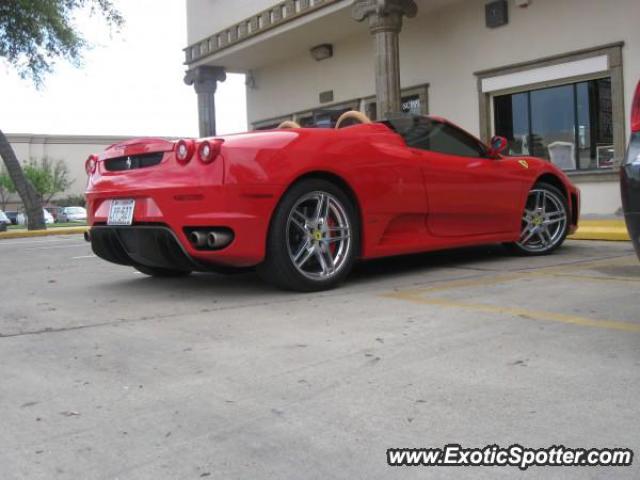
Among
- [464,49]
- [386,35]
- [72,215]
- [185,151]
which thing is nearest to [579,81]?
[464,49]

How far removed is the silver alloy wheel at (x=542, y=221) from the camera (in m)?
6.61

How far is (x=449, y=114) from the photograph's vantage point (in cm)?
1498

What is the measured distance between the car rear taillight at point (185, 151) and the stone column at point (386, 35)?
8.97 m

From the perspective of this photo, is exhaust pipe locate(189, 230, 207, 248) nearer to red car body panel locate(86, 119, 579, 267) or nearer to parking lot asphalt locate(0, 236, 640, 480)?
red car body panel locate(86, 119, 579, 267)

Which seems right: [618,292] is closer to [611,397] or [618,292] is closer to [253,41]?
[611,397]

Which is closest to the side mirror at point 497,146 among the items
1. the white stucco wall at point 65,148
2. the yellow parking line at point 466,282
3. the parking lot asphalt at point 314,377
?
the yellow parking line at point 466,282

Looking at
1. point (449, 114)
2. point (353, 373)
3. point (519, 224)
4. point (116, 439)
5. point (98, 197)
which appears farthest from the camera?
point (449, 114)

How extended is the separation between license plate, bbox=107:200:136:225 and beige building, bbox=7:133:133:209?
5962 cm

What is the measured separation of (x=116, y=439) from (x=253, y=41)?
16765mm

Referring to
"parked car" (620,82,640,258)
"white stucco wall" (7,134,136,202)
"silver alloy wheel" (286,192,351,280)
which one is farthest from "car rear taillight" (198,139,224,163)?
"white stucco wall" (7,134,136,202)

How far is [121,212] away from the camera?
16.3ft

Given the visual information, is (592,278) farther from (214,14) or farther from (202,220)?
(214,14)

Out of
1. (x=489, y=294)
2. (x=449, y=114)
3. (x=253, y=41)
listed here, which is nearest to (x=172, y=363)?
(x=489, y=294)

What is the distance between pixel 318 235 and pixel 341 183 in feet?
1.42
